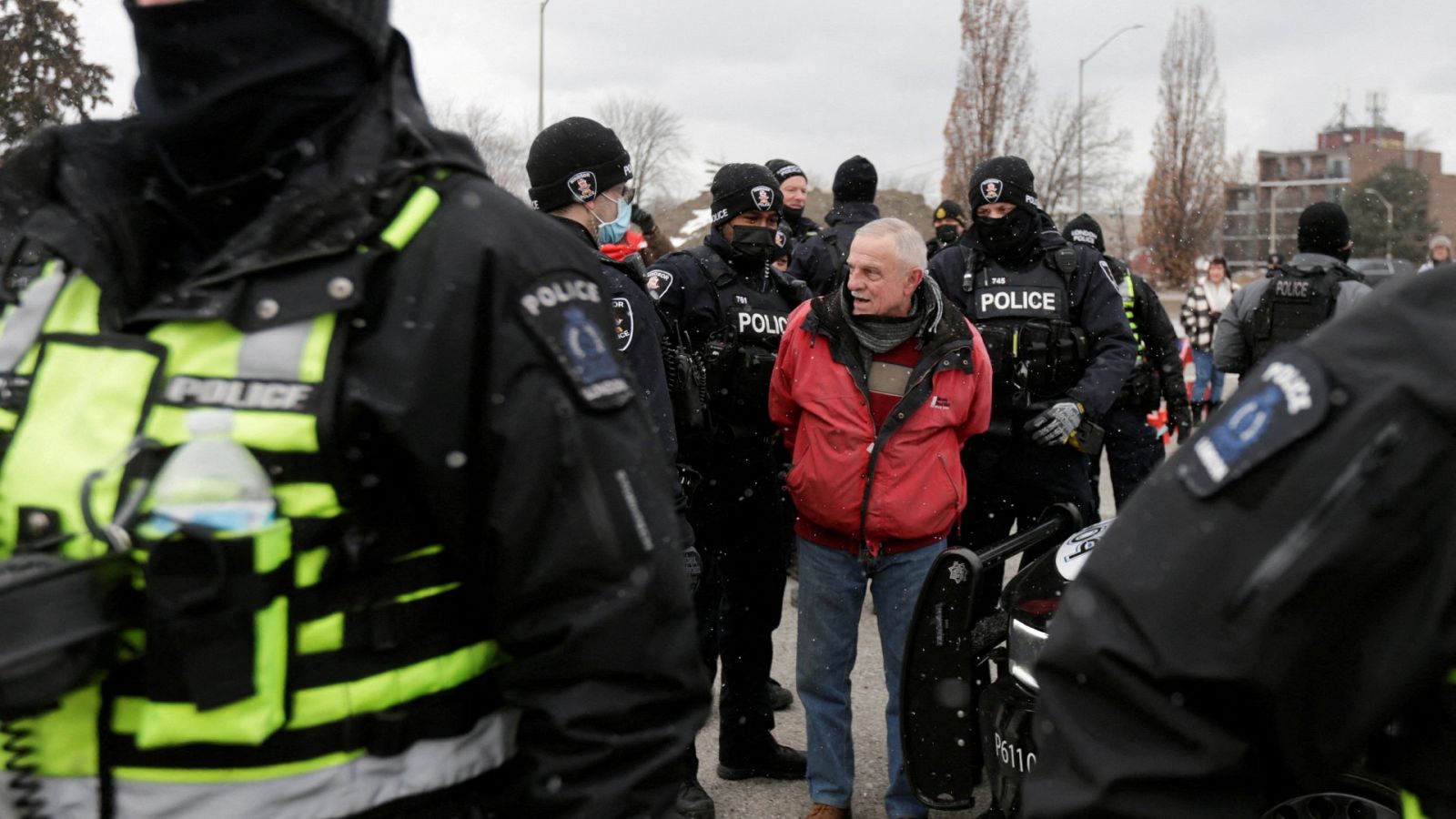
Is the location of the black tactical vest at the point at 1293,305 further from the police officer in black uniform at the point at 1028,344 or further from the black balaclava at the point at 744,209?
the black balaclava at the point at 744,209

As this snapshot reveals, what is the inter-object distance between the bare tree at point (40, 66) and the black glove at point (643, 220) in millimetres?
12845

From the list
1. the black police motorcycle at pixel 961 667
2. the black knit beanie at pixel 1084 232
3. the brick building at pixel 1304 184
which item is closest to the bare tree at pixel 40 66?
the black knit beanie at pixel 1084 232

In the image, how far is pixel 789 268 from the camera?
22.4ft

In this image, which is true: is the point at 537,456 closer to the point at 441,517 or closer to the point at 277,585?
the point at 441,517

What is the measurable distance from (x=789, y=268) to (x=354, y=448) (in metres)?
5.57

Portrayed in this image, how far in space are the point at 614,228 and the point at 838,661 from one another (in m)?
1.69

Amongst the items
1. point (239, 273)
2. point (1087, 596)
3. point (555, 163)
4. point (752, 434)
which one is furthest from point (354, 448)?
point (752, 434)

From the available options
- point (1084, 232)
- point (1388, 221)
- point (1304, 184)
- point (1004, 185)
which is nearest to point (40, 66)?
point (1084, 232)

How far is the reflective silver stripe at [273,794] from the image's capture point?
1352 mm

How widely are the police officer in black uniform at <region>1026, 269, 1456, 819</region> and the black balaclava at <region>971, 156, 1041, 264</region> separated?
4.30 meters

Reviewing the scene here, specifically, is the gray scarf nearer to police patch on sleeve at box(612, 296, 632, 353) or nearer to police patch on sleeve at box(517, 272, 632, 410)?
police patch on sleeve at box(612, 296, 632, 353)

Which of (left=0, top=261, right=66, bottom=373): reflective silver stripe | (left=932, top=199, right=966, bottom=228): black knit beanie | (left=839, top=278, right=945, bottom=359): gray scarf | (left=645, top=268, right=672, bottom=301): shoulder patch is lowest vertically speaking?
(left=839, top=278, right=945, bottom=359): gray scarf

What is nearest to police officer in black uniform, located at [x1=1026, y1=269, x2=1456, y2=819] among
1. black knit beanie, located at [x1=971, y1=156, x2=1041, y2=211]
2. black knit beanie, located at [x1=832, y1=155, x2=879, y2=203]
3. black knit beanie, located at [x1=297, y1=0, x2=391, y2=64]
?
black knit beanie, located at [x1=297, y1=0, x2=391, y2=64]

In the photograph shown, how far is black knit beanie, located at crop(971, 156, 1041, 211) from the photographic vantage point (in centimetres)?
528
